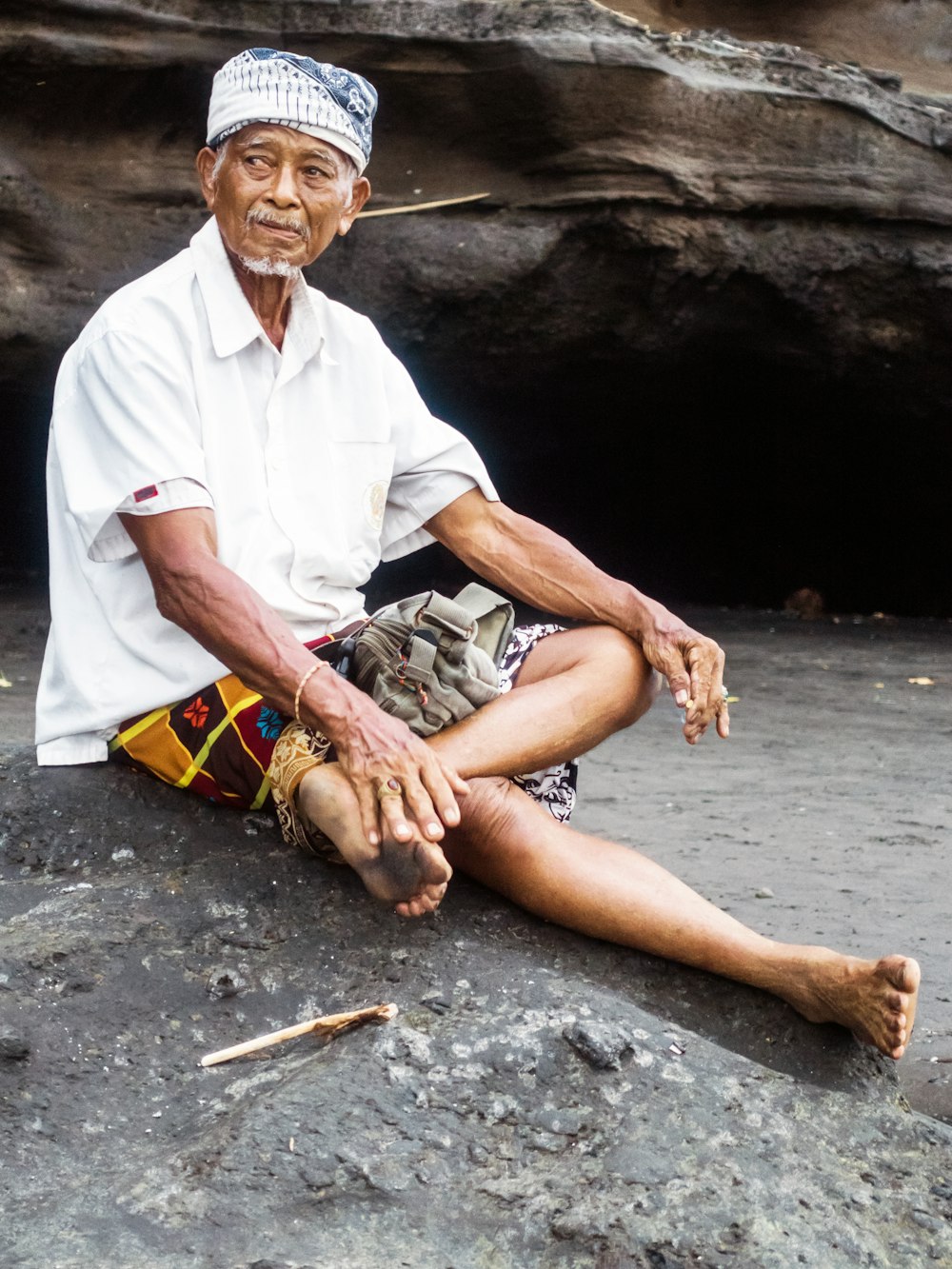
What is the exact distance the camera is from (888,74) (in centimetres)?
666

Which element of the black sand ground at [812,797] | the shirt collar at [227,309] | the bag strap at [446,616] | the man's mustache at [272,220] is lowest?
the black sand ground at [812,797]

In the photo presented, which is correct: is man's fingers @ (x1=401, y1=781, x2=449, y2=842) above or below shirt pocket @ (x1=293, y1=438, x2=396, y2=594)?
below

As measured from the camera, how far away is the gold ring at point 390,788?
2248 millimetres

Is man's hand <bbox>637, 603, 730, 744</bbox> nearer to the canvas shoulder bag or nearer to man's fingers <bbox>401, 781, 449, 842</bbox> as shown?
the canvas shoulder bag

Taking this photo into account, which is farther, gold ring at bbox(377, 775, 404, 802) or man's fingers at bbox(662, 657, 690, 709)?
man's fingers at bbox(662, 657, 690, 709)

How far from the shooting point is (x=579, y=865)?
8.39 ft

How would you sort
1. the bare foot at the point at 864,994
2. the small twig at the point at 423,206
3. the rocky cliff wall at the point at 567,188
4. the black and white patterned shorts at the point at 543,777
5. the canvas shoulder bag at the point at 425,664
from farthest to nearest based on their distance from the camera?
the small twig at the point at 423,206 → the rocky cliff wall at the point at 567,188 → the black and white patterned shorts at the point at 543,777 → the canvas shoulder bag at the point at 425,664 → the bare foot at the point at 864,994

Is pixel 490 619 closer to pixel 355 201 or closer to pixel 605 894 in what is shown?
pixel 605 894

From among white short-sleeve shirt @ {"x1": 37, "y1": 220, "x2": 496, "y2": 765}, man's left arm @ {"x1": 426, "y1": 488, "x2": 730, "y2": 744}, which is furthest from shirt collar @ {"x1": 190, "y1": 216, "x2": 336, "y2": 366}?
man's left arm @ {"x1": 426, "y1": 488, "x2": 730, "y2": 744}

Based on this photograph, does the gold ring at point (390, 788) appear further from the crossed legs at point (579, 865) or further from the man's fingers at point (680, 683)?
the man's fingers at point (680, 683)

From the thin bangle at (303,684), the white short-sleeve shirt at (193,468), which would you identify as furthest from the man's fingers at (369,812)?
the white short-sleeve shirt at (193,468)

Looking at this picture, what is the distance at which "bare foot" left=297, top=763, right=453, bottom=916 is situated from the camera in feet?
7.39

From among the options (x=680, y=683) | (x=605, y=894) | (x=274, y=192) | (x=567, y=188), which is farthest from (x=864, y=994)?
(x=567, y=188)

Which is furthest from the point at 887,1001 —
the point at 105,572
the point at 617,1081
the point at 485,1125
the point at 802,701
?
the point at 802,701
